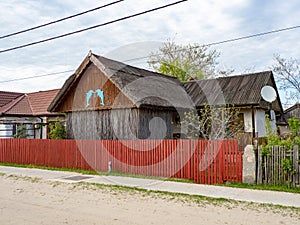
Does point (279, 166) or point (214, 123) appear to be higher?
point (214, 123)

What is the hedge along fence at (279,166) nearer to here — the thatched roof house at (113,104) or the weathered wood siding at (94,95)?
the thatched roof house at (113,104)

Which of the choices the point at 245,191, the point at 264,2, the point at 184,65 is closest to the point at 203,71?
the point at 184,65

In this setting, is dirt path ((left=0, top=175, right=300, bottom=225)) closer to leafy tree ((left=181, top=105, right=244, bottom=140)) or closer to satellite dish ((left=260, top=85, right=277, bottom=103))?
leafy tree ((left=181, top=105, right=244, bottom=140))

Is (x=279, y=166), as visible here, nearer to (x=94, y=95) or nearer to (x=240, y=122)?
(x=240, y=122)

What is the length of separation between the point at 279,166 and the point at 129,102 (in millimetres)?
7953

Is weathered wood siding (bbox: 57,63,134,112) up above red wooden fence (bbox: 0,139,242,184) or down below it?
above

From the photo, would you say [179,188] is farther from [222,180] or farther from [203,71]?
[203,71]

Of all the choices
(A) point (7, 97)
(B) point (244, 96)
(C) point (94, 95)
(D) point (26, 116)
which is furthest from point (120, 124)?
(A) point (7, 97)

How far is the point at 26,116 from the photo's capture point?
25844 millimetres

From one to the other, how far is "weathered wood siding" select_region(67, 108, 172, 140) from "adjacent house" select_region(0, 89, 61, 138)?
686cm

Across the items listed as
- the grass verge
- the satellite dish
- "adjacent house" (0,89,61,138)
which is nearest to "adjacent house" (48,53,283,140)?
the satellite dish

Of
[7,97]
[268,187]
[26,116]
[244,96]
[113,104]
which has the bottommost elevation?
[268,187]

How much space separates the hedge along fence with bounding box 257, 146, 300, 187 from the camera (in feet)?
30.9

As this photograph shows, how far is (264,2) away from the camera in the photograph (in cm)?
1087
